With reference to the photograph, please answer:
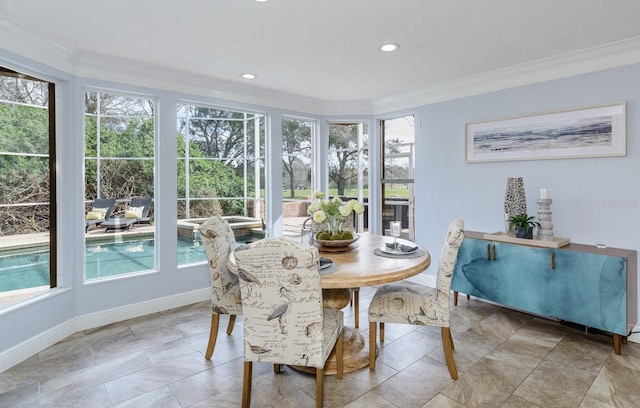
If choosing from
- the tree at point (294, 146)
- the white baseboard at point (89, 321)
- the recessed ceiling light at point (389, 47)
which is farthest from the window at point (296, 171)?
the recessed ceiling light at point (389, 47)

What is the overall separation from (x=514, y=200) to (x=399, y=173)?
65.8 inches

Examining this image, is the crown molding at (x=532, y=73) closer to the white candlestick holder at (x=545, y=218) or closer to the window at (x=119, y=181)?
the white candlestick holder at (x=545, y=218)

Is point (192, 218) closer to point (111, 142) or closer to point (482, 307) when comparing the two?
point (111, 142)

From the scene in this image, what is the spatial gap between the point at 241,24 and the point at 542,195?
2.91 m

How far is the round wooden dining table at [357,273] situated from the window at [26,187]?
68.2 inches

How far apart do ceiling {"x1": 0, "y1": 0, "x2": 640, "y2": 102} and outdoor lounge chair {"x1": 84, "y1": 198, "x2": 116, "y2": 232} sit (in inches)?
47.5

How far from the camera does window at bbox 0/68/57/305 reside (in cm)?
272

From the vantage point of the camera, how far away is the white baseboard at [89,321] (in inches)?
101

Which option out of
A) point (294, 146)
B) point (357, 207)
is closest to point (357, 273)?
point (357, 207)

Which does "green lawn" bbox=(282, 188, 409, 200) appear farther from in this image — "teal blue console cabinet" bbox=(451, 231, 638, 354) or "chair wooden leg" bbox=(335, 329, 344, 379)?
"chair wooden leg" bbox=(335, 329, 344, 379)

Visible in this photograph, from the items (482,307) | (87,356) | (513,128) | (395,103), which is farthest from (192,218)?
(513,128)

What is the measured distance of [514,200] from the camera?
336cm

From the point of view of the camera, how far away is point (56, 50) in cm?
286

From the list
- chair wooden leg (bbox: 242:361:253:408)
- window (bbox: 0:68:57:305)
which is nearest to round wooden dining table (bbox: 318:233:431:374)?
chair wooden leg (bbox: 242:361:253:408)
